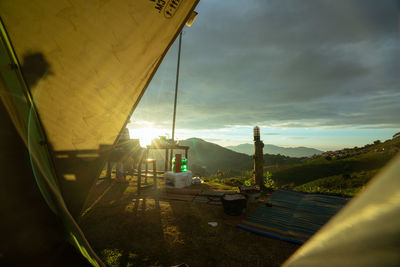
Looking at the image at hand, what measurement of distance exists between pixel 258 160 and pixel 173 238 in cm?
565

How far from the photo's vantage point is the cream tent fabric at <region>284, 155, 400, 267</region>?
1.67 feet

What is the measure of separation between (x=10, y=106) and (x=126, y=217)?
3329 millimetres

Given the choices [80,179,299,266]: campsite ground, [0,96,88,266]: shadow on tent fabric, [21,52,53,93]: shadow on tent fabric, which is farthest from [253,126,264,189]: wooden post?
[21,52,53,93]: shadow on tent fabric

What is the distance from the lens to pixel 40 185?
2.39 meters

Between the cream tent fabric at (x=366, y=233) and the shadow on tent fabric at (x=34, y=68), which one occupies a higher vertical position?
the shadow on tent fabric at (x=34, y=68)

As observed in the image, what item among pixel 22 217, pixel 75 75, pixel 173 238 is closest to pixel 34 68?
pixel 75 75

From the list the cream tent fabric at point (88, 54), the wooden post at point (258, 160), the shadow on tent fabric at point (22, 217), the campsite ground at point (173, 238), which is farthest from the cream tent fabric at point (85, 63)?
the wooden post at point (258, 160)

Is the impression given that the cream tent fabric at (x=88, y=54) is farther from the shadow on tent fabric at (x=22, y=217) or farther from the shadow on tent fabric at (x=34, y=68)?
the shadow on tent fabric at (x=22, y=217)

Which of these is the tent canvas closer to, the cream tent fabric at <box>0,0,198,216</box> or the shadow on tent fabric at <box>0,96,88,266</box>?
the cream tent fabric at <box>0,0,198,216</box>

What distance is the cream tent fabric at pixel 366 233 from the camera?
0.51 meters

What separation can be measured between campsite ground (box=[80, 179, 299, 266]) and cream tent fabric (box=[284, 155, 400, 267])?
258 cm

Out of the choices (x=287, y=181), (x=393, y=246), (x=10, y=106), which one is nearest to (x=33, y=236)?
(x=10, y=106)

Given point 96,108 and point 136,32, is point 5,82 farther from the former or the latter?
point 136,32

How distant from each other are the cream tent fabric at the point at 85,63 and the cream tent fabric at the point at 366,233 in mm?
2998
